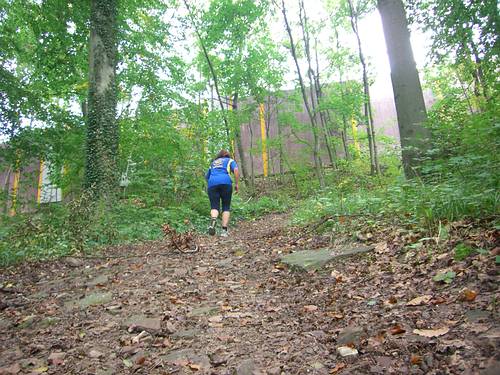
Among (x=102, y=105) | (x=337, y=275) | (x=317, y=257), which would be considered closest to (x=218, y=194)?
(x=102, y=105)

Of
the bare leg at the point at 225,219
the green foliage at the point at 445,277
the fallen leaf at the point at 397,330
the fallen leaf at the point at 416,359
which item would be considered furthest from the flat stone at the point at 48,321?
the bare leg at the point at 225,219

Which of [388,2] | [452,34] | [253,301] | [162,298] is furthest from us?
[452,34]

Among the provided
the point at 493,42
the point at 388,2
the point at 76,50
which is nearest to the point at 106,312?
A: the point at 388,2

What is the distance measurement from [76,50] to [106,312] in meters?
10.9

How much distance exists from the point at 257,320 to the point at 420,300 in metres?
1.36

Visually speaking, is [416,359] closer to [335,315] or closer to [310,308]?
[335,315]

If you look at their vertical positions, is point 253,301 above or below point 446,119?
below

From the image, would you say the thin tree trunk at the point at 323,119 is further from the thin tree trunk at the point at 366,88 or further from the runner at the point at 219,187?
the runner at the point at 219,187

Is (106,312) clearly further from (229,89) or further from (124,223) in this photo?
(229,89)

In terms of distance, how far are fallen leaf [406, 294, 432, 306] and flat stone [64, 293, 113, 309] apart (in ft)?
10.4

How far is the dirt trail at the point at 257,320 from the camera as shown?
2.05 meters

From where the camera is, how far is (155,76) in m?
11.8

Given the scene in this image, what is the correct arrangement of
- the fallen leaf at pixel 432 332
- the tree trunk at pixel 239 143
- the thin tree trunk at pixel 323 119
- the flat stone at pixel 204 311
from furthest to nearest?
the tree trunk at pixel 239 143 < the thin tree trunk at pixel 323 119 < the flat stone at pixel 204 311 < the fallen leaf at pixel 432 332

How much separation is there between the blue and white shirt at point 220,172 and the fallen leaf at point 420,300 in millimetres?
5741
